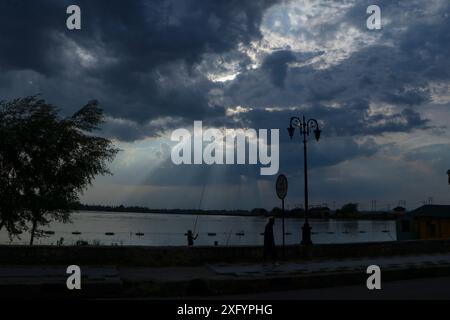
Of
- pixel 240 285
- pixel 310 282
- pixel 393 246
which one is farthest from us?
pixel 393 246

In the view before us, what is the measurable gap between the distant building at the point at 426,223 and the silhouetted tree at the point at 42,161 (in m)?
25.6

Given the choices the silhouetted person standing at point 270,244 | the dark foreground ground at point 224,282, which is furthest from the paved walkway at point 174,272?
the silhouetted person standing at point 270,244

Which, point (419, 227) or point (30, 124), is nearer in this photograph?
point (30, 124)

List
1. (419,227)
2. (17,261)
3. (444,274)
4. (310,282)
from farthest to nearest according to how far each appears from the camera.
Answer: (419,227), (444,274), (17,261), (310,282)

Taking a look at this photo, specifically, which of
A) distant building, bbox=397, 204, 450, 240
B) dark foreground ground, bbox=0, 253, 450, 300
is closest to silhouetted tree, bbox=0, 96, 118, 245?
dark foreground ground, bbox=0, 253, 450, 300

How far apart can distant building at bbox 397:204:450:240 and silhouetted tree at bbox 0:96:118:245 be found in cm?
2565

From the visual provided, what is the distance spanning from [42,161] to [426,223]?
28.6 metres

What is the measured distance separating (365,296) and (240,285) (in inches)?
113

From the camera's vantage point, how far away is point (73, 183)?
23.5 meters

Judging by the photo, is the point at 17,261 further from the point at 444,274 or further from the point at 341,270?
the point at 444,274

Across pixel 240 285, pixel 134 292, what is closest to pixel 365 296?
pixel 240 285

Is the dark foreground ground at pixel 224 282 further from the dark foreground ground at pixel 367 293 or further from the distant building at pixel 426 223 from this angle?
the distant building at pixel 426 223

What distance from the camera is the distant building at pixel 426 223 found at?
119ft
